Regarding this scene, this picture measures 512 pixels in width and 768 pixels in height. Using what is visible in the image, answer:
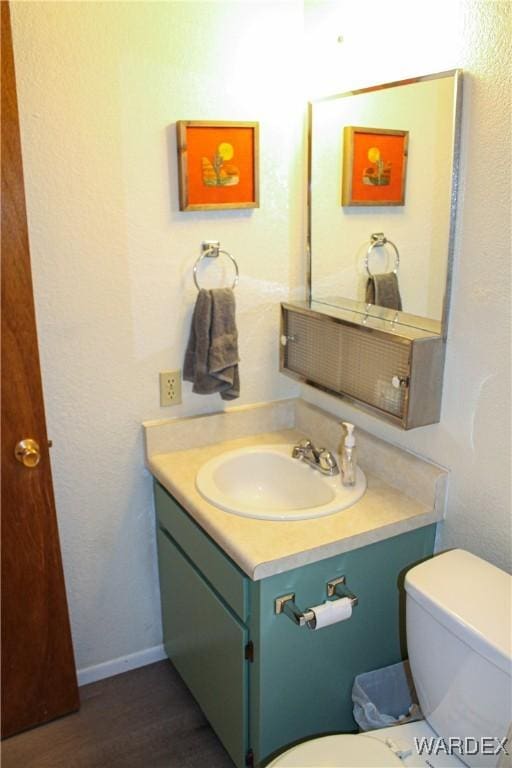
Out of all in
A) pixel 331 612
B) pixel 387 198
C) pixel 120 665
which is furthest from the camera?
pixel 120 665

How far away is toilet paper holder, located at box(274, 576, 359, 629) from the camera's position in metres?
1.43

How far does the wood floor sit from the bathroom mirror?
4.39 ft

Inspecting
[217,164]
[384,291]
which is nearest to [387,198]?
[384,291]

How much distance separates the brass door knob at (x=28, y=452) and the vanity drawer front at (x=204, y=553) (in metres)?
0.40

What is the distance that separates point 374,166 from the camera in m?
1.70

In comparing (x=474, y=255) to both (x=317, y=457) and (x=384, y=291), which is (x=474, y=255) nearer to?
(x=384, y=291)

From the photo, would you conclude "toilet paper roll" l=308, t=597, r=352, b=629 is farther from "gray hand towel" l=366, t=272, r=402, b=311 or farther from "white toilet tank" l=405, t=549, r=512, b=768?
"gray hand towel" l=366, t=272, r=402, b=311

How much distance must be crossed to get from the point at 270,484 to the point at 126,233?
86 centimetres

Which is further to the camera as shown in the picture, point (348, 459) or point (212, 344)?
point (212, 344)

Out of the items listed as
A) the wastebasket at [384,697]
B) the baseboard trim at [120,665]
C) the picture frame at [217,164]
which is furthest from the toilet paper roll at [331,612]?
the picture frame at [217,164]

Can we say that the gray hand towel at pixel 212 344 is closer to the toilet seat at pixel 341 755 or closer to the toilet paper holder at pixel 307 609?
the toilet paper holder at pixel 307 609

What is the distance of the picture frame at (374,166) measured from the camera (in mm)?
1616

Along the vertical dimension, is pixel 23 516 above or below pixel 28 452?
below

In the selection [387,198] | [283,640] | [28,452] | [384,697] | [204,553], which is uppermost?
[387,198]
